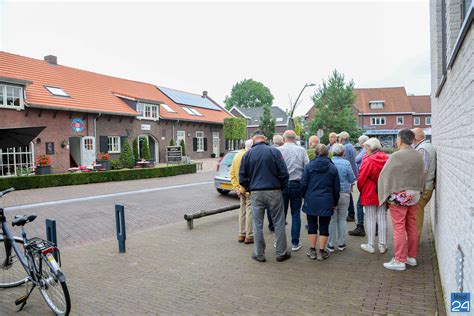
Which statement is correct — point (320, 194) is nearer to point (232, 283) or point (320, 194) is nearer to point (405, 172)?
point (405, 172)

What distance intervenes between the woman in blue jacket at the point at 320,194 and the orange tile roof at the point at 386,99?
181 ft

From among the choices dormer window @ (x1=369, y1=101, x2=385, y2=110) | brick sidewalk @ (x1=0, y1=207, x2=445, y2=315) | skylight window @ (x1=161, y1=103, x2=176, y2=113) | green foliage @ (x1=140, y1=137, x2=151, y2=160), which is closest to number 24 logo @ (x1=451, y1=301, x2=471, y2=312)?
brick sidewalk @ (x1=0, y1=207, x2=445, y2=315)

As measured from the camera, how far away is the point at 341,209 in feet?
19.5

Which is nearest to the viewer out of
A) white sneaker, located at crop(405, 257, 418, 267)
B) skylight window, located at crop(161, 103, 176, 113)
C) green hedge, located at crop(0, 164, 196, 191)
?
white sneaker, located at crop(405, 257, 418, 267)

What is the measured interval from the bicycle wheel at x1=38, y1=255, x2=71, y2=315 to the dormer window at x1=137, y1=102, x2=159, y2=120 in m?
25.0

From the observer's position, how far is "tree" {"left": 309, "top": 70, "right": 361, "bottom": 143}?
3794 cm

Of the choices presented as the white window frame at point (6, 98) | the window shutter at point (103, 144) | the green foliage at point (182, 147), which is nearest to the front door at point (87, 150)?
the window shutter at point (103, 144)

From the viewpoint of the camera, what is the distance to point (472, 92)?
2.15 metres

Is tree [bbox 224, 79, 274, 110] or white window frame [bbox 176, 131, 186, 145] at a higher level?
tree [bbox 224, 79, 274, 110]

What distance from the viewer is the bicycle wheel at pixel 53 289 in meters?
3.51

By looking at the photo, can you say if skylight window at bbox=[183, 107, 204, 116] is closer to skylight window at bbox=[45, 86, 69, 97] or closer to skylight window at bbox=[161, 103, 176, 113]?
skylight window at bbox=[161, 103, 176, 113]

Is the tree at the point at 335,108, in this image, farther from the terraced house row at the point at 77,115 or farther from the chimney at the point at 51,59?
the chimney at the point at 51,59

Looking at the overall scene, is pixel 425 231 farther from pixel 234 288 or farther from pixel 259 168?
pixel 234 288

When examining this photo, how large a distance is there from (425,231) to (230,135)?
32769 mm
